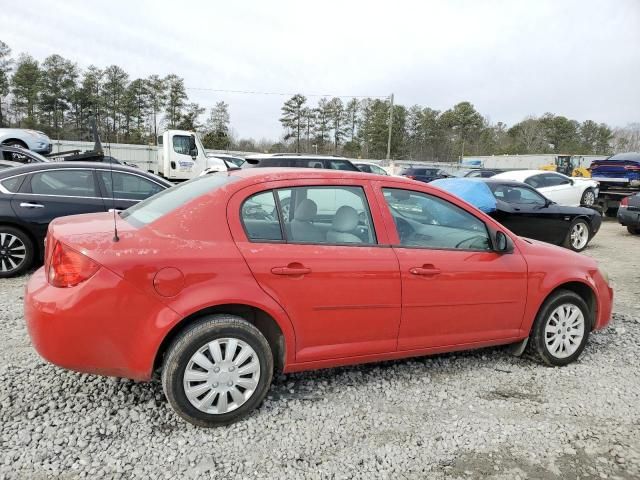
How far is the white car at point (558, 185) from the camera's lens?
12125 mm

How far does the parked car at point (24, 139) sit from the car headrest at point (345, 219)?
17.2m

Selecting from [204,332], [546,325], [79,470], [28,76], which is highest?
[28,76]

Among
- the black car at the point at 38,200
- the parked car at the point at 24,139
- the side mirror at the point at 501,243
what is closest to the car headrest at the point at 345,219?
the side mirror at the point at 501,243

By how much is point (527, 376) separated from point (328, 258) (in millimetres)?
2025

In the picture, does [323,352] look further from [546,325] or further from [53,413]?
[546,325]

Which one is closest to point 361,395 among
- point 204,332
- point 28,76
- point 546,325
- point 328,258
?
point 328,258

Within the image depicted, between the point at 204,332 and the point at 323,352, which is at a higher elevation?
the point at 204,332

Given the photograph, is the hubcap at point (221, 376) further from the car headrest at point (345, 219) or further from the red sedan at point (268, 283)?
the car headrest at point (345, 219)

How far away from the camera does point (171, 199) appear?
3096 millimetres

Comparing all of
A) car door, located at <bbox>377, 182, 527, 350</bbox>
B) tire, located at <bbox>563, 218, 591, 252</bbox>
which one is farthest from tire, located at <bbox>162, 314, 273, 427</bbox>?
tire, located at <bbox>563, 218, 591, 252</bbox>

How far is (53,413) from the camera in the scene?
2814 millimetres

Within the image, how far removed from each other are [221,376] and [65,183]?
4.61 metres

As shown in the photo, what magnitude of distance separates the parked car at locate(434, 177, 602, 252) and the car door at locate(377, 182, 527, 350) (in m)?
4.71

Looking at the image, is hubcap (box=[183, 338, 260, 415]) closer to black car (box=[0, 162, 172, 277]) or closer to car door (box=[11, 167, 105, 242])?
black car (box=[0, 162, 172, 277])
